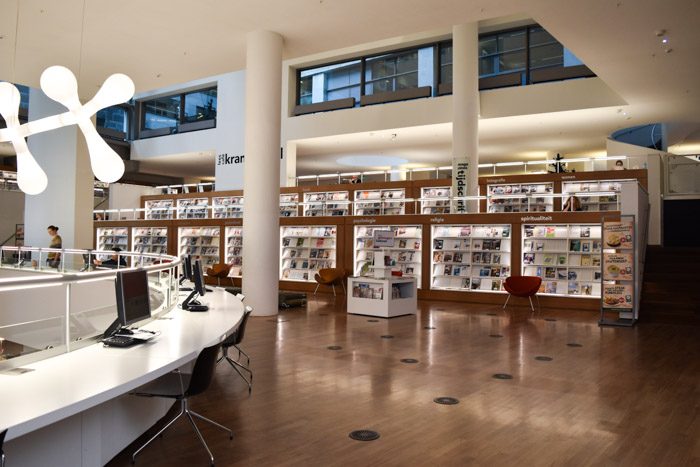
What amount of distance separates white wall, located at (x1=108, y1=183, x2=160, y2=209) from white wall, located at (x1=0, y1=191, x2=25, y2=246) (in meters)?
3.12

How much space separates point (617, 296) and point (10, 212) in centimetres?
1950

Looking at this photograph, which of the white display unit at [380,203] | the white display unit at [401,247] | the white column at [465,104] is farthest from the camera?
the white display unit at [380,203]

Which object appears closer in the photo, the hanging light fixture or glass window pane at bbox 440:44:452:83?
the hanging light fixture

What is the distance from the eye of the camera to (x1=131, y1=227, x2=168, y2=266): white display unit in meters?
17.2

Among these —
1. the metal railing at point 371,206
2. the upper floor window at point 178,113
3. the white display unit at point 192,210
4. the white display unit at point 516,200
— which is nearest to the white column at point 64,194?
the metal railing at point 371,206

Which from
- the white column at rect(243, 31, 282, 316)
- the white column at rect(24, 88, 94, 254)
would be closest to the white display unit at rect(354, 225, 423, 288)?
the white column at rect(243, 31, 282, 316)

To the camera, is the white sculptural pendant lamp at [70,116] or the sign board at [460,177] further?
the sign board at [460,177]

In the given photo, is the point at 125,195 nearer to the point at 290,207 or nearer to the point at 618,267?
the point at 290,207

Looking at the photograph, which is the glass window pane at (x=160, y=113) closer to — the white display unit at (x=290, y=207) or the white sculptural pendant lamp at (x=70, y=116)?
the white display unit at (x=290, y=207)

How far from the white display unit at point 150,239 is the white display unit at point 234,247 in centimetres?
260

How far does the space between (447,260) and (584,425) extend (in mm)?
8453

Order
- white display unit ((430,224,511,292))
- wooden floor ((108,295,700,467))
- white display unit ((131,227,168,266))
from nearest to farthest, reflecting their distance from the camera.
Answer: wooden floor ((108,295,700,467)), white display unit ((430,224,511,292)), white display unit ((131,227,168,266))

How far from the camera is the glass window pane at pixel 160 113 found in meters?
23.1

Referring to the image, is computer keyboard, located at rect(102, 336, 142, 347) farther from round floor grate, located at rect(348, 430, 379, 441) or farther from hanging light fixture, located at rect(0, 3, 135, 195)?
hanging light fixture, located at rect(0, 3, 135, 195)
